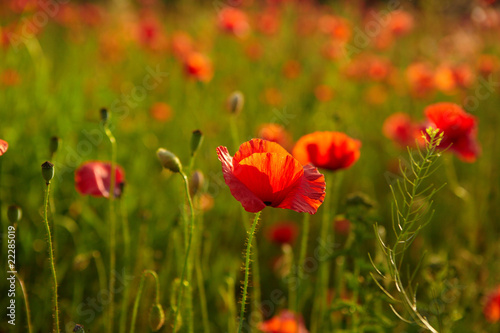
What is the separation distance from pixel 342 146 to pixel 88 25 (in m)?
3.87

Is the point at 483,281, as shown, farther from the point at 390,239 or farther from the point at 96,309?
the point at 96,309

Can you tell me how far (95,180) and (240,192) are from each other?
2.08 ft

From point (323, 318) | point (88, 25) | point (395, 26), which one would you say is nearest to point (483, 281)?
point (323, 318)

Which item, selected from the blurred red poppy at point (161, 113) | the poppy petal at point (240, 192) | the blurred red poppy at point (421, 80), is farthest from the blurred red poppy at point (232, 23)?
the poppy petal at point (240, 192)

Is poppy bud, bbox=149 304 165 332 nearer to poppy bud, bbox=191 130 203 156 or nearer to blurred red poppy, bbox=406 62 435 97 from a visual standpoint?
poppy bud, bbox=191 130 203 156

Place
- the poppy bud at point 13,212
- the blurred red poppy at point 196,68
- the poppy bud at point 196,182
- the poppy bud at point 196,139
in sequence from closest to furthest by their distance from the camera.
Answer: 1. the poppy bud at point 13,212
2. the poppy bud at point 196,139
3. the poppy bud at point 196,182
4. the blurred red poppy at point 196,68

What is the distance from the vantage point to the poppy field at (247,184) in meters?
1.23

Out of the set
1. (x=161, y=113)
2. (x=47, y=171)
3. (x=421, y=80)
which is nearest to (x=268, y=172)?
(x=47, y=171)

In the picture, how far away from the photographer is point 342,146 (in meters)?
1.42

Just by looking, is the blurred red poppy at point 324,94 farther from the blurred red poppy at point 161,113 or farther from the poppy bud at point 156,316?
the poppy bud at point 156,316

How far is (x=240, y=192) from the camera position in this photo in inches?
36.7

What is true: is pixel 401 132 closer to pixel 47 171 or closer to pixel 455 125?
pixel 455 125

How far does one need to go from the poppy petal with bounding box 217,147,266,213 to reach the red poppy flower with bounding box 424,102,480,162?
2.36ft

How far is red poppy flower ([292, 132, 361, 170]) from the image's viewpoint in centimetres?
142
